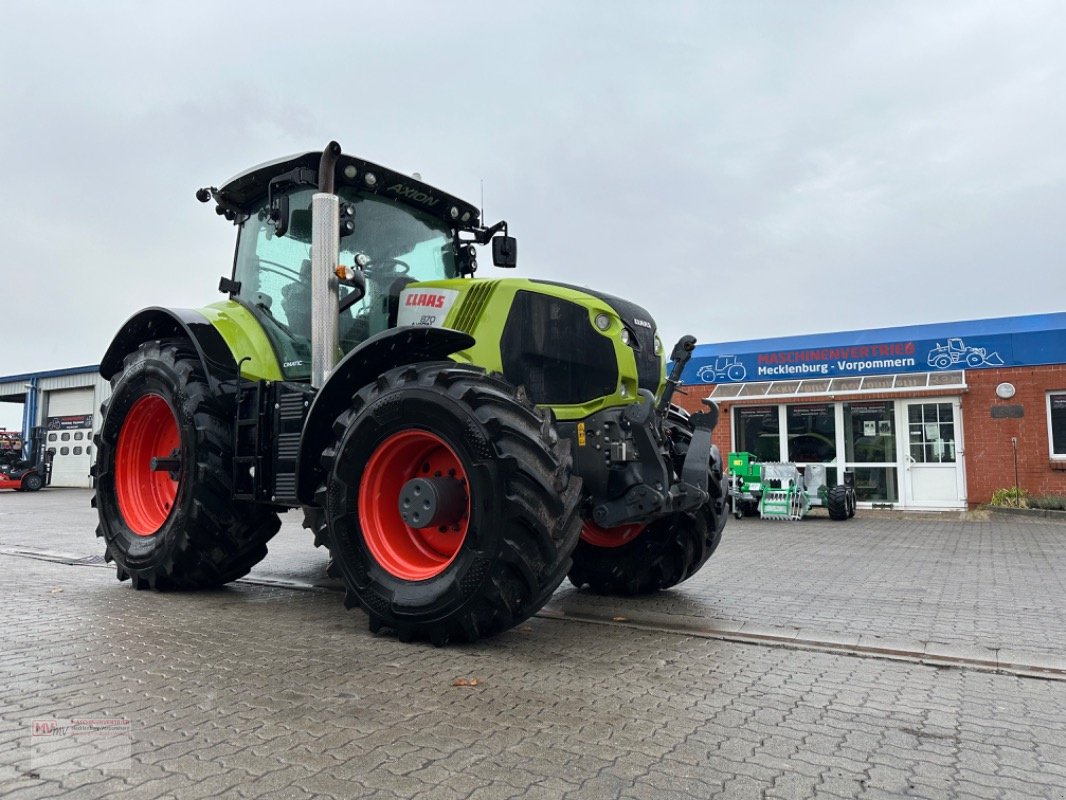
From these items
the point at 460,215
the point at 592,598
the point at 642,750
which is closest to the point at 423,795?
the point at 642,750

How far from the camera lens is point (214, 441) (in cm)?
569

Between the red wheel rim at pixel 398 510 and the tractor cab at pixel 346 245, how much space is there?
1.25 meters

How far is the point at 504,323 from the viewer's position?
507 cm

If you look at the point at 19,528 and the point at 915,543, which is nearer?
the point at 915,543

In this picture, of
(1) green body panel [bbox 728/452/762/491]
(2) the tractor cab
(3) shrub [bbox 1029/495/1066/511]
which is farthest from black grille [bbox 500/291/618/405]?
(3) shrub [bbox 1029/495/1066/511]

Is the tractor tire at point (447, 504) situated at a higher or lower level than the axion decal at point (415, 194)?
lower

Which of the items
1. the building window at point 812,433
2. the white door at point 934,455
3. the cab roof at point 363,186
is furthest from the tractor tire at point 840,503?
the cab roof at point 363,186

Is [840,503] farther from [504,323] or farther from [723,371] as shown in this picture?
[504,323]

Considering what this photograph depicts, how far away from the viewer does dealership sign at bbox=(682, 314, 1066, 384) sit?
55.6 feet

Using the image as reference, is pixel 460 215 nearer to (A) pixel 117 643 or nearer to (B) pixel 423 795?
(A) pixel 117 643

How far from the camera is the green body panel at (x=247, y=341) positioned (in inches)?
230

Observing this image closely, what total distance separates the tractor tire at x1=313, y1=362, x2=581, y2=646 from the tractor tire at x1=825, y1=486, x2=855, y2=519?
509 inches

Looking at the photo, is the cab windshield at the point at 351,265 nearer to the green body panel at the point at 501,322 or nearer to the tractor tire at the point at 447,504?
the green body panel at the point at 501,322

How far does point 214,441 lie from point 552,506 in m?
2.96
